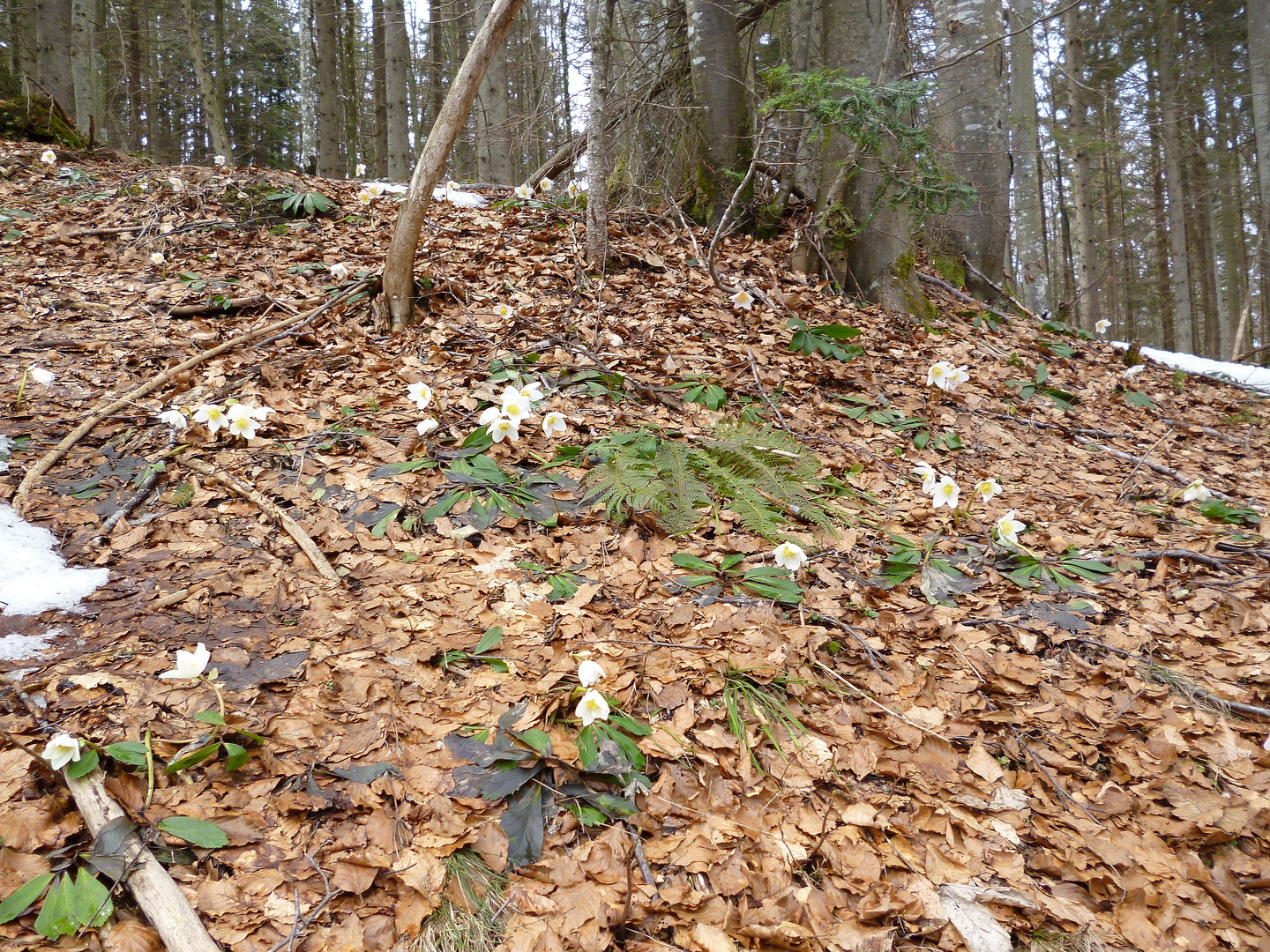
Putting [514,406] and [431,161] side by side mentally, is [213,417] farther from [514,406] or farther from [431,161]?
[431,161]

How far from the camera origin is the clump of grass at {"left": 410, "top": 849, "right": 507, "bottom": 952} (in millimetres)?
1340

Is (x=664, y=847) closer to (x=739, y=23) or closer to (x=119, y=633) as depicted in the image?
(x=119, y=633)

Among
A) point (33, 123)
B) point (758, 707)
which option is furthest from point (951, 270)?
point (33, 123)

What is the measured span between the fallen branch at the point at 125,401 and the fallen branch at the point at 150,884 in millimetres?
1633

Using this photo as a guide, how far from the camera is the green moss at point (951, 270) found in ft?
19.4

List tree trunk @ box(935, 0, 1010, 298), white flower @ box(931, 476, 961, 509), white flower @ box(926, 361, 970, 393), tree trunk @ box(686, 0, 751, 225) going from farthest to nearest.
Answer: tree trunk @ box(935, 0, 1010, 298)
tree trunk @ box(686, 0, 751, 225)
white flower @ box(926, 361, 970, 393)
white flower @ box(931, 476, 961, 509)

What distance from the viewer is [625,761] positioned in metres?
1.68

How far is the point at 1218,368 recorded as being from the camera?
6.16 meters

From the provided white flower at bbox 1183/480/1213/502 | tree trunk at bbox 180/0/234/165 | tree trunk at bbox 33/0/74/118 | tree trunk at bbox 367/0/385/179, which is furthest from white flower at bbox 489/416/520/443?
tree trunk at bbox 367/0/385/179

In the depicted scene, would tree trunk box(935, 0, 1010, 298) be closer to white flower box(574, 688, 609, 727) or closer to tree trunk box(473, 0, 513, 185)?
tree trunk box(473, 0, 513, 185)

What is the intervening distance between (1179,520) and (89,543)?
474 centimetres

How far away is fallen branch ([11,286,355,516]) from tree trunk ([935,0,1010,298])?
5.54m

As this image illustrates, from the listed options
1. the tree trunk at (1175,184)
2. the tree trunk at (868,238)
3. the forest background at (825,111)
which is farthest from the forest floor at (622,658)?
the tree trunk at (1175,184)

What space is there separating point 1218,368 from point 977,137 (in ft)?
10.5
